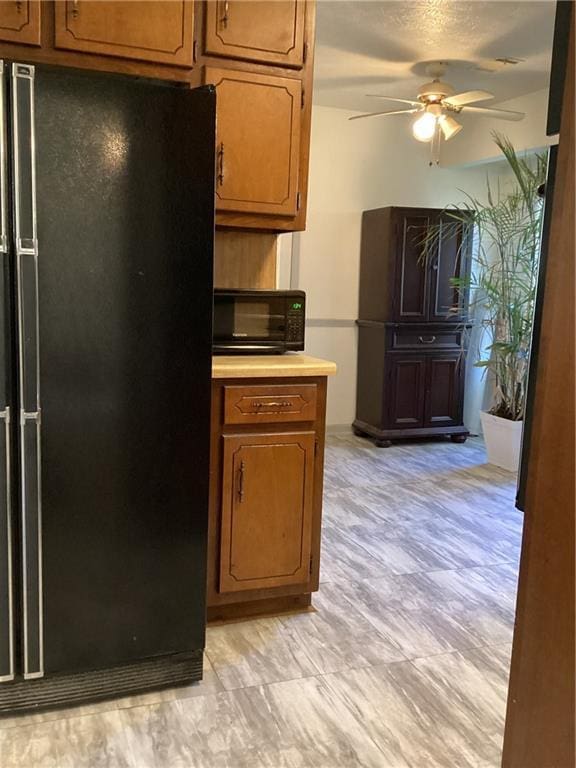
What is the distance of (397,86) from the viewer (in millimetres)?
4820

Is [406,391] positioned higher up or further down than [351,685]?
higher up

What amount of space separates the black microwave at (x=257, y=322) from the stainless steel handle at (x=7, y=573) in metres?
1.07

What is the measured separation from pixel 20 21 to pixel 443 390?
419 centimetres

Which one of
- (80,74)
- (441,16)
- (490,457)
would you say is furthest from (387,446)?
(80,74)

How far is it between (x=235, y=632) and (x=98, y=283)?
1.38 meters

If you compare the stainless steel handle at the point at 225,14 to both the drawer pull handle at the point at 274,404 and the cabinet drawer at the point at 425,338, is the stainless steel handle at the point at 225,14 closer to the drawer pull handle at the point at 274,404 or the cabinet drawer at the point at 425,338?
the drawer pull handle at the point at 274,404

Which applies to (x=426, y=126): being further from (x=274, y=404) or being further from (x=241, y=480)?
(x=241, y=480)

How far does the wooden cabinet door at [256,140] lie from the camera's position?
2596mm

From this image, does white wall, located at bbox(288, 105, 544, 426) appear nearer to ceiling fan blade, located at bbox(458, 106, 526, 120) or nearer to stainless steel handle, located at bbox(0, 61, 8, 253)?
ceiling fan blade, located at bbox(458, 106, 526, 120)

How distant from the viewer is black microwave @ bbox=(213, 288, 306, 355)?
2824 millimetres

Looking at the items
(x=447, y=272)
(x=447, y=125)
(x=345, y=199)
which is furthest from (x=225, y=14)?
(x=447, y=272)

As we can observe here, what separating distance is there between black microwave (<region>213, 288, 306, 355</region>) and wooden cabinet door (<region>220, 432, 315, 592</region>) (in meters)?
0.50

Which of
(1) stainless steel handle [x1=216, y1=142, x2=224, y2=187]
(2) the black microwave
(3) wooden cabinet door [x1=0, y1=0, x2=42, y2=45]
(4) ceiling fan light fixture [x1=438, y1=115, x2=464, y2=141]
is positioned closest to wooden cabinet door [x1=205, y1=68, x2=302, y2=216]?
(1) stainless steel handle [x1=216, y1=142, x2=224, y2=187]

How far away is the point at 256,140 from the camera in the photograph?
2654 millimetres
